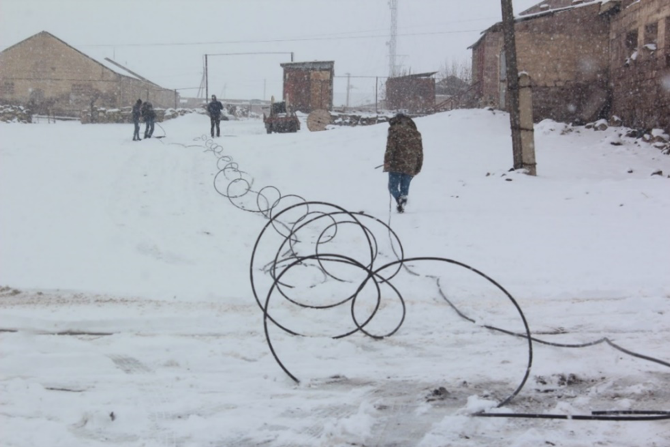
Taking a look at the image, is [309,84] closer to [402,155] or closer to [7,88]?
[402,155]

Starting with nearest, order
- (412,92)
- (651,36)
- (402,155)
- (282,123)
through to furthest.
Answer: (402,155), (651,36), (282,123), (412,92)

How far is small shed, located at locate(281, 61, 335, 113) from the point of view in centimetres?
3297

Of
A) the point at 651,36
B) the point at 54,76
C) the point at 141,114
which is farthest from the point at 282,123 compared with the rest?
the point at 54,76

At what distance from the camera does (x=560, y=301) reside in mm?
5152

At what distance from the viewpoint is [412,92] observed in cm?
3603

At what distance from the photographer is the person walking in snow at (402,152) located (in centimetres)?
879

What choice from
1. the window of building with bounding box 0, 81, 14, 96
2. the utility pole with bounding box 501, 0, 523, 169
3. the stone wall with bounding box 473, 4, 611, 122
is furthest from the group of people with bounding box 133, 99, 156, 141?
the window of building with bounding box 0, 81, 14, 96

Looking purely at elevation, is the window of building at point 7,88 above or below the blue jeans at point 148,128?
above

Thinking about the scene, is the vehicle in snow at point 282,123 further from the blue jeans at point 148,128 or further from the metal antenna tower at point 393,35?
the metal antenna tower at point 393,35

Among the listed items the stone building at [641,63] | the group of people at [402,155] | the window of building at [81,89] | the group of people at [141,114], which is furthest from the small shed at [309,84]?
the group of people at [402,155]

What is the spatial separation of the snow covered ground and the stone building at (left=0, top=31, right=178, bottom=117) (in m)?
37.5

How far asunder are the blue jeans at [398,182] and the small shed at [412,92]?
27449mm

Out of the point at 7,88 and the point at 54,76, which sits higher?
the point at 54,76

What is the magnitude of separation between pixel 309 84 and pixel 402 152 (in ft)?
83.6
